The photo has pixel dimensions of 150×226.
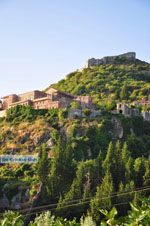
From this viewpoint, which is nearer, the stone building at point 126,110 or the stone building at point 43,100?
the stone building at point 126,110

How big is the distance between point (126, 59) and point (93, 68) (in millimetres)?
13621

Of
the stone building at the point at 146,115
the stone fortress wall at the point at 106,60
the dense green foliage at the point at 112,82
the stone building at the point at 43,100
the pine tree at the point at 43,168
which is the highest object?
the stone fortress wall at the point at 106,60

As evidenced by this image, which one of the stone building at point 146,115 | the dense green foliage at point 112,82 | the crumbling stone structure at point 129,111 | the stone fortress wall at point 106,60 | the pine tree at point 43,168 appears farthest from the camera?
the stone fortress wall at point 106,60

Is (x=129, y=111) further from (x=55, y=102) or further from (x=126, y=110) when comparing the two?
(x=55, y=102)

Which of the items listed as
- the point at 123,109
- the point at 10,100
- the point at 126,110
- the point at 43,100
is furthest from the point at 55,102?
the point at 10,100

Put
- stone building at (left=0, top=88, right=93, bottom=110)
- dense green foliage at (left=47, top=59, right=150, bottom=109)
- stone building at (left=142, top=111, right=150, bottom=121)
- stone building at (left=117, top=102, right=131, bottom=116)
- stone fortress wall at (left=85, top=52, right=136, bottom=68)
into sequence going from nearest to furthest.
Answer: stone building at (left=117, top=102, right=131, bottom=116) < stone building at (left=0, top=88, right=93, bottom=110) < stone building at (left=142, top=111, right=150, bottom=121) < dense green foliage at (left=47, top=59, right=150, bottom=109) < stone fortress wall at (left=85, top=52, right=136, bottom=68)

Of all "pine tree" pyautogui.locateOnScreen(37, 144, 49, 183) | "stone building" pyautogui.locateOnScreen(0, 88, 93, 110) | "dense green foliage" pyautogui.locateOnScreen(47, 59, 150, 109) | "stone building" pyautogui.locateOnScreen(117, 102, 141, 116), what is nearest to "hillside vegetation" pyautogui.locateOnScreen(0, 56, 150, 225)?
"pine tree" pyautogui.locateOnScreen(37, 144, 49, 183)

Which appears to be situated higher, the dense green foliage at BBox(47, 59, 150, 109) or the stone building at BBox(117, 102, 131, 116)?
the dense green foliage at BBox(47, 59, 150, 109)

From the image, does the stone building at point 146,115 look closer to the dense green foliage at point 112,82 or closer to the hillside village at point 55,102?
the hillside village at point 55,102

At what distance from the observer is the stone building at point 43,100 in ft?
210

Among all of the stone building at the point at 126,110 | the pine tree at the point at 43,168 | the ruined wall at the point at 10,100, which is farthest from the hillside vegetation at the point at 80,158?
the ruined wall at the point at 10,100

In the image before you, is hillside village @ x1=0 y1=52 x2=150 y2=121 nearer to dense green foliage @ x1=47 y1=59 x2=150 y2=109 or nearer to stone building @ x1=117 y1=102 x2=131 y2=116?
stone building @ x1=117 y1=102 x2=131 y2=116

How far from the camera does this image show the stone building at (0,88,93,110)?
64125 millimetres

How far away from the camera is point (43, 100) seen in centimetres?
6744
